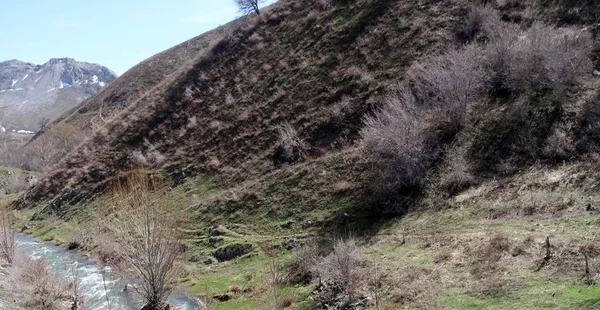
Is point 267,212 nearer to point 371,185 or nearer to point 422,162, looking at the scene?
point 371,185

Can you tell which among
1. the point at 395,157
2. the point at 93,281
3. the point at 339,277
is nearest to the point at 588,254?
the point at 339,277

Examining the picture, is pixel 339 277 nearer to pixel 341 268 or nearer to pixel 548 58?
pixel 341 268

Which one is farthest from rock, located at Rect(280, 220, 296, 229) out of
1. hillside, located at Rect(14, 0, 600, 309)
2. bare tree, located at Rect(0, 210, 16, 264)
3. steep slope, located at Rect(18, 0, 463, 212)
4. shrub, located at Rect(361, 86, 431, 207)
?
bare tree, located at Rect(0, 210, 16, 264)

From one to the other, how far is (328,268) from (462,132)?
1526 cm

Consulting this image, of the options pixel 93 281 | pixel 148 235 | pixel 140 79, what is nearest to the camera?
pixel 148 235

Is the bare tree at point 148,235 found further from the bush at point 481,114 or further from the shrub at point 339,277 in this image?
the bush at point 481,114

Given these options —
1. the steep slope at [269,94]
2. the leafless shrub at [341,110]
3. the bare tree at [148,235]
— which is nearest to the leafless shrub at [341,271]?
the bare tree at [148,235]

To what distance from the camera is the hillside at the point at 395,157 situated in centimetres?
1811

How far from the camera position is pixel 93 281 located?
27875 millimetres

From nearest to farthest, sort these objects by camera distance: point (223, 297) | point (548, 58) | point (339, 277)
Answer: point (339, 277)
point (223, 297)
point (548, 58)

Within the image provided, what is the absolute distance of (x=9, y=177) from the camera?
8994cm

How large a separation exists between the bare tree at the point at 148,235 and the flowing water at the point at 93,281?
1.81m

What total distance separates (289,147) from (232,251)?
484 inches

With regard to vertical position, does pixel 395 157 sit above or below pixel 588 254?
above
